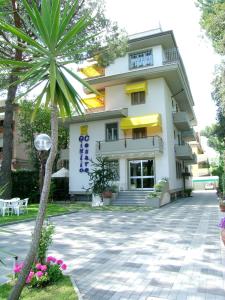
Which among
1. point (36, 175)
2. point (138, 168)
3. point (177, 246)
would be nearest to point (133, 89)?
point (138, 168)

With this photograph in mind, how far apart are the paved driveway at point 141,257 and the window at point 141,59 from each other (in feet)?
55.3

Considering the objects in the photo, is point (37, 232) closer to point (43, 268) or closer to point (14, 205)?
point (43, 268)

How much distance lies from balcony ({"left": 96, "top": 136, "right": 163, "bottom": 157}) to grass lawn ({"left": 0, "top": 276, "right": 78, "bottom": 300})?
752 inches

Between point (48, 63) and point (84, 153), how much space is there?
23183 mm

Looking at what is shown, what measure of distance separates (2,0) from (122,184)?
22.1 metres

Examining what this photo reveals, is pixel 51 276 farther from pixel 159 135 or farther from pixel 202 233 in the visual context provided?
pixel 159 135

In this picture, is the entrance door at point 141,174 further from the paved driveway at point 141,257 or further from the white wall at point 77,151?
the paved driveway at point 141,257

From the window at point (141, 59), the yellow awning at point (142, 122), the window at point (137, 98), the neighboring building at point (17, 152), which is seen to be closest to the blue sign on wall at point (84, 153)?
the yellow awning at point (142, 122)

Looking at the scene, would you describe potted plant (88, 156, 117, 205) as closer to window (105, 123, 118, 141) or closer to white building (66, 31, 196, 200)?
white building (66, 31, 196, 200)

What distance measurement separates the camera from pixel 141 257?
7.55 meters

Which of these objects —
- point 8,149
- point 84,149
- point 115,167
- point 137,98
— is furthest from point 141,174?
point 8,149

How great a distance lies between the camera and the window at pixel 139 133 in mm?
26031

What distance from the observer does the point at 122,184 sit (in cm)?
2561

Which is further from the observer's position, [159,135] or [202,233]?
[159,135]
